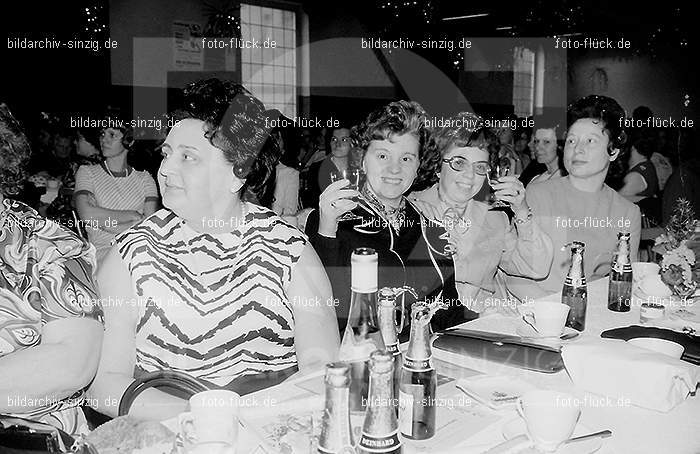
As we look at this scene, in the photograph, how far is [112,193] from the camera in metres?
3.89

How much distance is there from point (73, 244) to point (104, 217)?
226cm

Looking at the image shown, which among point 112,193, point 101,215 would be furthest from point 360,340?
point 112,193

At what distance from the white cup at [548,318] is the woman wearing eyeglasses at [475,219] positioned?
812mm

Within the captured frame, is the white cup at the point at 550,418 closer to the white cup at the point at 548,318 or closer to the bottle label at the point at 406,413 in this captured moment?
the bottle label at the point at 406,413

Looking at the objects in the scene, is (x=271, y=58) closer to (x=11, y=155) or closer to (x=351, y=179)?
(x=351, y=179)

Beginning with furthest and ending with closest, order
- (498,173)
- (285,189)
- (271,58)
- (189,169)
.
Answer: (271,58)
(285,189)
(498,173)
(189,169)

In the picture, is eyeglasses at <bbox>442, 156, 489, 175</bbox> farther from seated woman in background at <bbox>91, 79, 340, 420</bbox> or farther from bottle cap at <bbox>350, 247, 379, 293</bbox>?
bottle cap at <bbox>350, 247, 379, 293</bbox>

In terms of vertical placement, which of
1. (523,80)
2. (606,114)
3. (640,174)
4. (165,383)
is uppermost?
(523,80)

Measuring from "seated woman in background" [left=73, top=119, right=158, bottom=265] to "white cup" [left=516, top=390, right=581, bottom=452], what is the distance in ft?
10.1

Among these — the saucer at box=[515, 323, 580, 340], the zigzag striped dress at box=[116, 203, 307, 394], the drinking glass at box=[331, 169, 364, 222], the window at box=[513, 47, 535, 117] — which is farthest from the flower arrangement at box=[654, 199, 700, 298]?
the window at box=[513, 47, 535, 117]

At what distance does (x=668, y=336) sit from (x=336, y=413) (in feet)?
3.98

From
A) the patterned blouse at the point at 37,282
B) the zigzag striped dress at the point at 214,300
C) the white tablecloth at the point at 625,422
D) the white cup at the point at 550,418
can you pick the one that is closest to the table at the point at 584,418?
the white tablecloth at the point at 625,422

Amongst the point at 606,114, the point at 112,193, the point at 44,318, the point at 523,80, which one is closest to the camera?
the point at 44,318

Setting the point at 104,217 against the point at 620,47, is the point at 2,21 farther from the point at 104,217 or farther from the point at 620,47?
the point at 620,47
